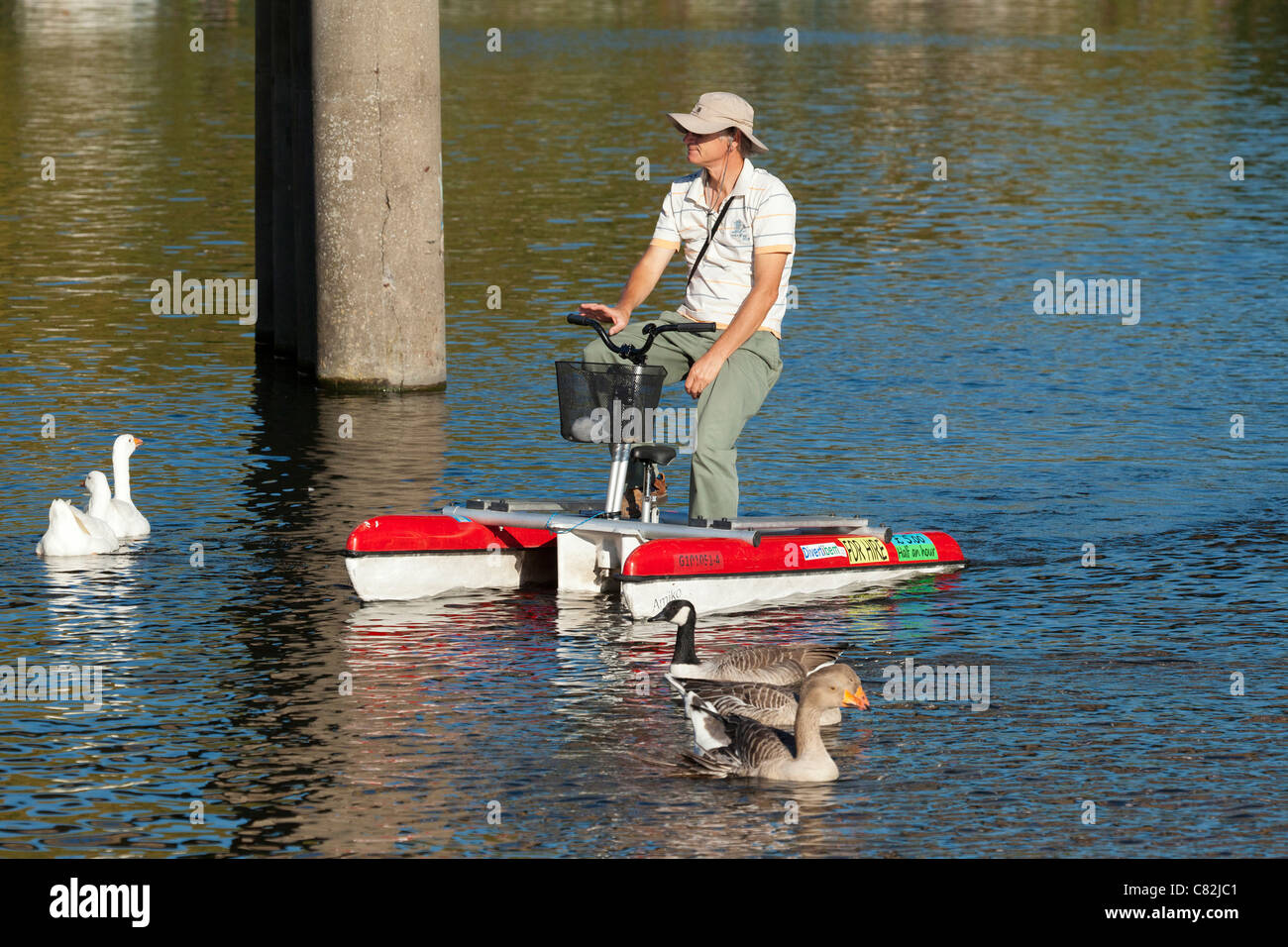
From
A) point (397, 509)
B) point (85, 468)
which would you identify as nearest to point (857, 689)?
point (397, 509)

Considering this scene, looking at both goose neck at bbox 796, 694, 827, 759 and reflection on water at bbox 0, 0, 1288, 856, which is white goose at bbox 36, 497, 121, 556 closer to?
reflection on water at bbox 0, 0, 1288, 856

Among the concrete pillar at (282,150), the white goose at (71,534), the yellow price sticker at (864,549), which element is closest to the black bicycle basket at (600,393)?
the yellow price sticker at (864,549)

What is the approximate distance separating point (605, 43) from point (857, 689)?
49.6 meters

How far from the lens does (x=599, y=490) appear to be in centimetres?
1428

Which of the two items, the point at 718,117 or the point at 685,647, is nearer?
the point at 685,647

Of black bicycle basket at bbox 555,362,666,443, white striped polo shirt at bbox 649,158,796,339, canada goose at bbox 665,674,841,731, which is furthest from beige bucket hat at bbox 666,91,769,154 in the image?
canada goose at bbox 665,674,841,731

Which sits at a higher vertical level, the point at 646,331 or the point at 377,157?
the point at 377,157

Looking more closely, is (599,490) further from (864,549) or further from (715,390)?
(715,390)

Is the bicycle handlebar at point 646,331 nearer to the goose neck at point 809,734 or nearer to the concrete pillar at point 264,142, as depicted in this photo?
the goose neck at point 809,734

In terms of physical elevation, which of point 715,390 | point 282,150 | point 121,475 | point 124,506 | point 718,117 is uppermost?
point 718,117

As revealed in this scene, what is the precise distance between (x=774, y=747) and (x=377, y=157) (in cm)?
872

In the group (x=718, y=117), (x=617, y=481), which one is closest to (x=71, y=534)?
(x=617, y=481)

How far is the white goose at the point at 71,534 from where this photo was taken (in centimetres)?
1246

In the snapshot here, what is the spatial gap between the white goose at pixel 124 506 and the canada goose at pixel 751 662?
4.07 m
